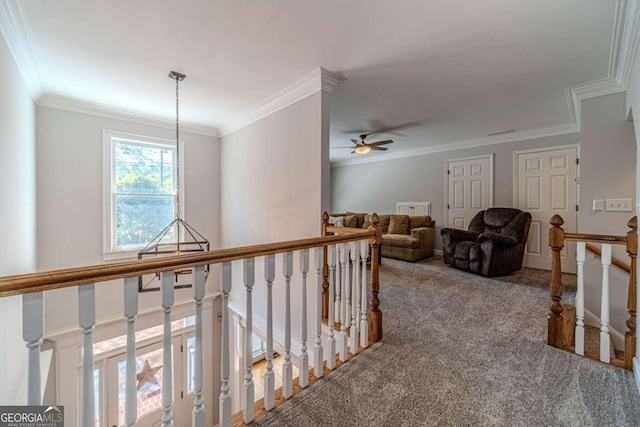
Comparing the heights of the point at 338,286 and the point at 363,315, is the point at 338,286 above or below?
above

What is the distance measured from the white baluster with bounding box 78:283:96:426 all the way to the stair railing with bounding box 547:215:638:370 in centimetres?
268

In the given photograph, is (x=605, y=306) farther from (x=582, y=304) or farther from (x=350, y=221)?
(x=350, y=221)

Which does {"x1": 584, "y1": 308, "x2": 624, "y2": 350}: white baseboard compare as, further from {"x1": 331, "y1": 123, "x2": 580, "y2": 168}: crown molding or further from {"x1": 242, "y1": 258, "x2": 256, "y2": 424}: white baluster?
{"x1": 242, "y1": 258, "x2": 256, "y2": 424}: white baluster

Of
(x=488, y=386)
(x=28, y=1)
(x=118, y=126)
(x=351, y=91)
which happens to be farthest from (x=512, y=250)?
(x=118, y=126)

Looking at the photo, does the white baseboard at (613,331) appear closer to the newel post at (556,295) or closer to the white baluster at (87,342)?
the newel post at (556,295)

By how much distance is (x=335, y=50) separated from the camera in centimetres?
220

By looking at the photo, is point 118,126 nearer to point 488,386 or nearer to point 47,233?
point 47,233

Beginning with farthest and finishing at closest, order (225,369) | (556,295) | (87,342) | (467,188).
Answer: (467,188) → (556,295) → (225,369) → (87,342)

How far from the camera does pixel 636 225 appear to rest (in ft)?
5.51

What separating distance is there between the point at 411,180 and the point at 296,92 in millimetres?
3963

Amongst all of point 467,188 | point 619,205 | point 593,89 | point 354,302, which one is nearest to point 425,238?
point 467,188

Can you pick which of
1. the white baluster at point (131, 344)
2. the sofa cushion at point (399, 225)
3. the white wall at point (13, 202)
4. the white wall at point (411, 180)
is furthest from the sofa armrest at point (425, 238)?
the white wall at point (13, 202)

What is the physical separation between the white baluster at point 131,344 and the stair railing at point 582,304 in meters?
2.57

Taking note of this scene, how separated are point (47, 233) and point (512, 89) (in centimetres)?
557
